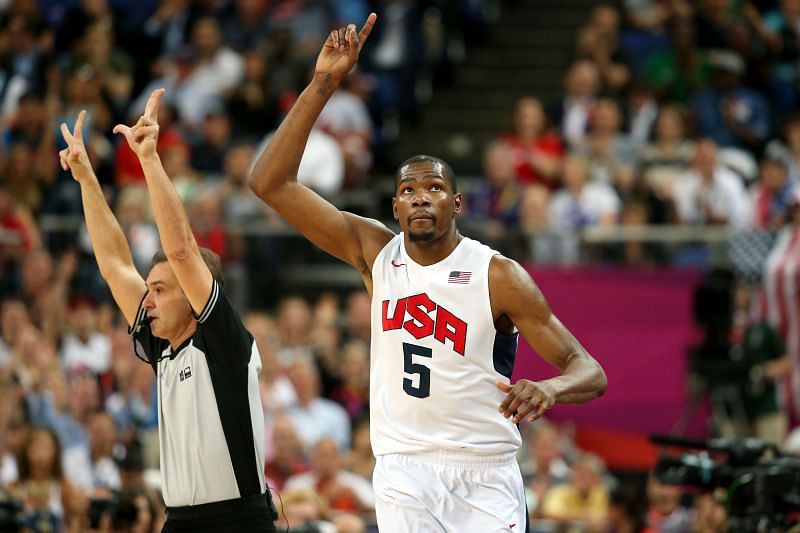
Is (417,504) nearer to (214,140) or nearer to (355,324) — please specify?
(355,324)

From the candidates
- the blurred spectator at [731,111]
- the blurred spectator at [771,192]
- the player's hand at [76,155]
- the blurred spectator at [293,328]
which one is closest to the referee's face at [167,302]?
the player's hand at [76,155]

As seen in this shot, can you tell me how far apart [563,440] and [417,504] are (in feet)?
25.9

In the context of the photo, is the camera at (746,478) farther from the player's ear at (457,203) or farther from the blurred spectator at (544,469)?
the blurred spectator at (544,469)

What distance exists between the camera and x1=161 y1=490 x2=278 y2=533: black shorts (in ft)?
22.8

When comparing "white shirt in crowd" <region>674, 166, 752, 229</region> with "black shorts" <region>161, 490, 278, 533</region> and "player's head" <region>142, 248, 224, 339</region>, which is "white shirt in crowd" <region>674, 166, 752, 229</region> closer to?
"player's head" <region>142, 248, 224, 339</region>

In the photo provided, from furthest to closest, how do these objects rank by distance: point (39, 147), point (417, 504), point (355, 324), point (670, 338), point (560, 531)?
point (39, 147)
point (355, 324)
point (670, 338)
point (560, 531)
point (417, 504)

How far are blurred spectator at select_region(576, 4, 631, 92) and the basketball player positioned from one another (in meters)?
10.3

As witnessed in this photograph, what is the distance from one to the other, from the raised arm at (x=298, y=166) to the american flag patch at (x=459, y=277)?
1.62 ft

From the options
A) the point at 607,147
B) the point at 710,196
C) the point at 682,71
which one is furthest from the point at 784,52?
the point at 710,196

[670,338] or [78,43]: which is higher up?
[78,43]

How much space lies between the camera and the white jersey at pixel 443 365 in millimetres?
7035

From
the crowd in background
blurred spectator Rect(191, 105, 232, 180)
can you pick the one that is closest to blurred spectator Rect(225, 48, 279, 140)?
the crowd in background

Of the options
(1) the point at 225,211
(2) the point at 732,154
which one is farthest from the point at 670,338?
(1) the point at 225,211

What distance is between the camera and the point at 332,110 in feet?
59.0
